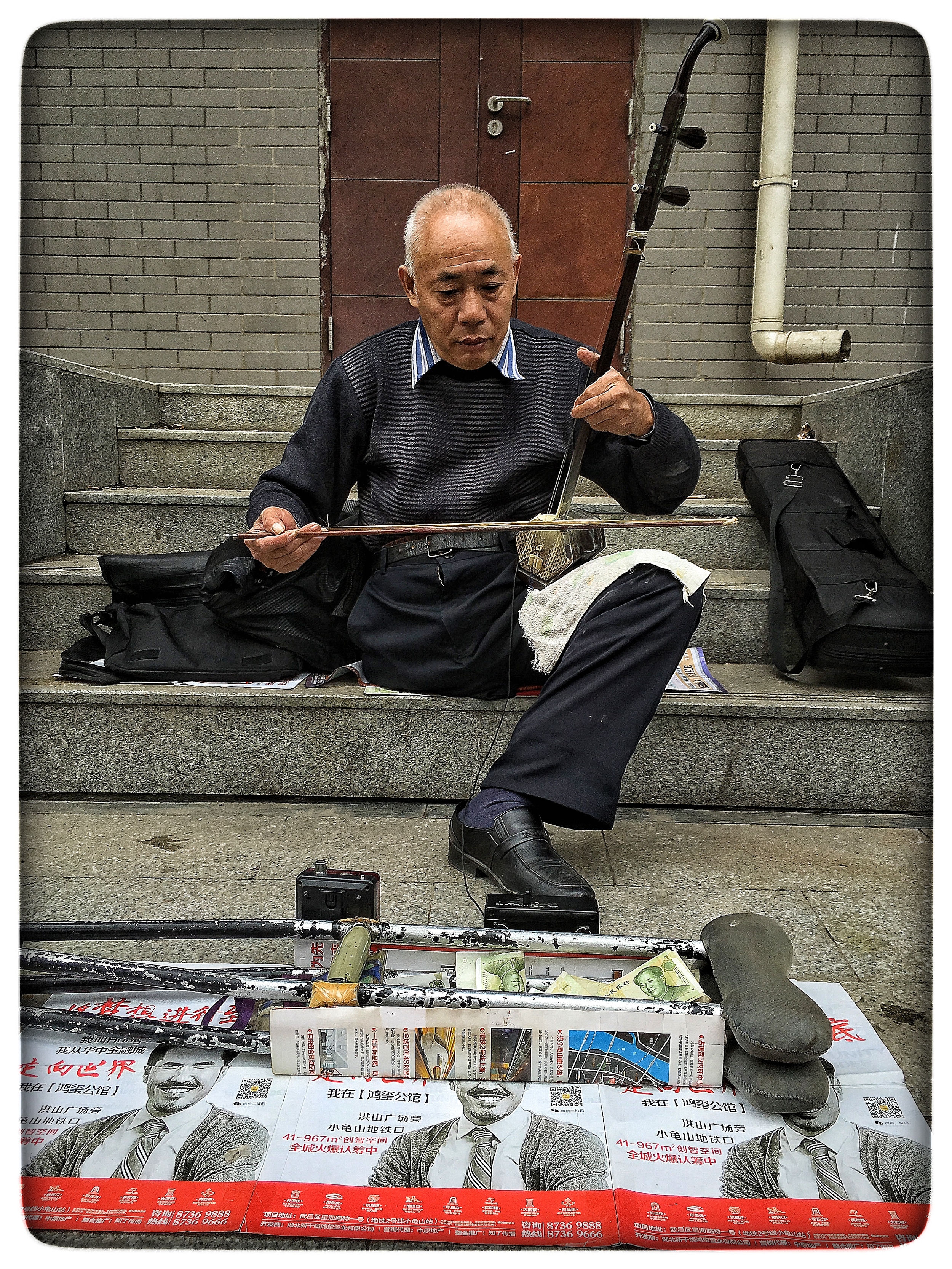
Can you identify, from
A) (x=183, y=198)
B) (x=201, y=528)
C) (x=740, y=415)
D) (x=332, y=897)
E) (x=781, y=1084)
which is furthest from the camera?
(x=183, y=198)

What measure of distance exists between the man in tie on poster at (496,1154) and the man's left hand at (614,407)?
1.04m

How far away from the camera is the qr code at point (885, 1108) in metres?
1.01

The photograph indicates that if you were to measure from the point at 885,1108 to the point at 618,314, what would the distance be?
49.7 inches

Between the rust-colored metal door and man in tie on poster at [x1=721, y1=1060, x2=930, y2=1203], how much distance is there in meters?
3.22

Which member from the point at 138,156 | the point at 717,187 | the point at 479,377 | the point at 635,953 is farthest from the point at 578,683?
the point at 138,156

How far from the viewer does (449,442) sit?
1.84 m

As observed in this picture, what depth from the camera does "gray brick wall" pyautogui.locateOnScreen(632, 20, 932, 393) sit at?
348 centimetres

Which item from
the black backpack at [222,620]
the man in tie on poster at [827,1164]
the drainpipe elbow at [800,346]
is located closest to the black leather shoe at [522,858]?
the man in tie on poster at [827,1164]

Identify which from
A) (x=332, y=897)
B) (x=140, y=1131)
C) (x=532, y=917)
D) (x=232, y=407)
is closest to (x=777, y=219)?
(x=232, y=407)

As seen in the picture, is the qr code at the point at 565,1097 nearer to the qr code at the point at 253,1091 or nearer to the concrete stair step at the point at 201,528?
the qr code at the point at 253,1091

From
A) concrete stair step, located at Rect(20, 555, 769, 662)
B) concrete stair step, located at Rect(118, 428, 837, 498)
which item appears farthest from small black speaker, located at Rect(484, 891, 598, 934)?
concrete stair step, located at Rect(118, 428, 837, 498)

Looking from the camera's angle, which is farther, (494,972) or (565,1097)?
(494,972)

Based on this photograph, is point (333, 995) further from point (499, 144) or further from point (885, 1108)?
point (499, 144)

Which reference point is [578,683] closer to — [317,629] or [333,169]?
[317,629]
